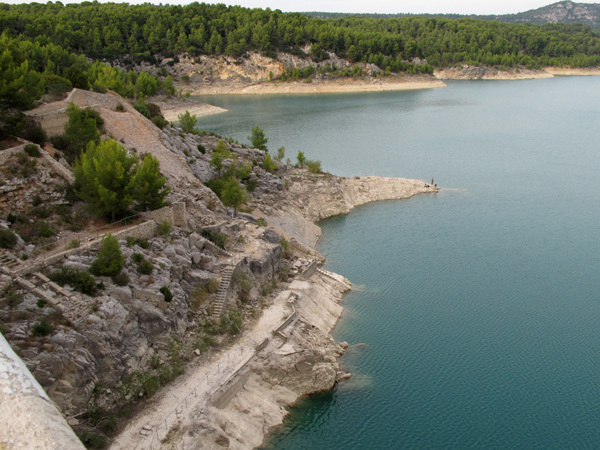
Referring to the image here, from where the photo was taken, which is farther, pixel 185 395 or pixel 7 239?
pixel 7 239

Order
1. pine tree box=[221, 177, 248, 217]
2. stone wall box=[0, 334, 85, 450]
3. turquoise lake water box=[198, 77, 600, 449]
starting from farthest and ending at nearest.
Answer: pine tree box=[221, 177, 248, 217], turquoise lake water box=[198, 77, 600, 449], stone wall box=[0, 334, 85, 450]

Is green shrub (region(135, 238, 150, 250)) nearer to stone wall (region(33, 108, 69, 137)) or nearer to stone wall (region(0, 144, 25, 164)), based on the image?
stone wall (region(0, 144, 25, 164))

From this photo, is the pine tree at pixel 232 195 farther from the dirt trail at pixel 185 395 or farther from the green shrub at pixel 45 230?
the green shrub at pixel 45 230

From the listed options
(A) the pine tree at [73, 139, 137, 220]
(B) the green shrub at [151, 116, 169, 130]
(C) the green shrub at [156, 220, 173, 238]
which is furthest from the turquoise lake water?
(B) the green shrub at [151, 116, 169, 130]

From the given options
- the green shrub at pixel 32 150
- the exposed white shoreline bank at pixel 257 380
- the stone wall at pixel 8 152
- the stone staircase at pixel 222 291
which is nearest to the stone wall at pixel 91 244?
the stone staircase at pixel 222 291

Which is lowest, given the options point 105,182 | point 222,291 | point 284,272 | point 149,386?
point 284,272

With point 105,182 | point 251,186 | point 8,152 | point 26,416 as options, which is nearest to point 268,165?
point 251,186

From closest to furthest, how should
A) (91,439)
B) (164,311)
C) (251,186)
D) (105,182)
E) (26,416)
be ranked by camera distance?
Result: 1. (26,416)
2. (91,439)
3. (164,311)
4. (105,182)
5. (251,186)

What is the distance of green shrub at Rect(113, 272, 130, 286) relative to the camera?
33750 mm

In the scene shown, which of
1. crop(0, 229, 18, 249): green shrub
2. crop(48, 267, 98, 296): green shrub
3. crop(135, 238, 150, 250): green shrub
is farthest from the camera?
crop(135, 238, 150, 250): green shrub

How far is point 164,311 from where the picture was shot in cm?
3516

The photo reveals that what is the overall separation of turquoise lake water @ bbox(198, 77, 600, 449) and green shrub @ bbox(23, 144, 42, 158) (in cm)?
2482

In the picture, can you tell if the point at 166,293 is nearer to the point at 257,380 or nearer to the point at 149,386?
the point at 149,386

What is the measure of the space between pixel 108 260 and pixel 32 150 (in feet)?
40.5
